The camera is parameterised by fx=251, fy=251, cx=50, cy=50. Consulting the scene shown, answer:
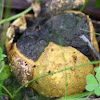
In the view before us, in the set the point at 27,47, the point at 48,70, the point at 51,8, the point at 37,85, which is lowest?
the point at 37,85

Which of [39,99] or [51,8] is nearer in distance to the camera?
[39,99]

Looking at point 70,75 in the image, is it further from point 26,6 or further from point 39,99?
point 26,6

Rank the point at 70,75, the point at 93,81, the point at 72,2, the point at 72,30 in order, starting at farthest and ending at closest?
the point at 72,2 → the point at 72,30 → the point at 70,75 → the point at 93,81

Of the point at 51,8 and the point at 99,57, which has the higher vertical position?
the point at 51,8

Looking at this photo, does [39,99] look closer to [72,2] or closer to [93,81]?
[93,81]

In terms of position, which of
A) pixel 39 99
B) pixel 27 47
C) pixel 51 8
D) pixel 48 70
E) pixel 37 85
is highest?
pixel 51 8

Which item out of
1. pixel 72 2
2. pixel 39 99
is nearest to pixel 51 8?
pixel 72 2

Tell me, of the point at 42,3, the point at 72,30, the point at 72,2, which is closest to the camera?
the point at 72,30

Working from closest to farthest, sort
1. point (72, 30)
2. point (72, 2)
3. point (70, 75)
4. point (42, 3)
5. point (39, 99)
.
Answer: point (70, 75), point (39, 99), point (72, 30), point (72, 2), point (42, 3)

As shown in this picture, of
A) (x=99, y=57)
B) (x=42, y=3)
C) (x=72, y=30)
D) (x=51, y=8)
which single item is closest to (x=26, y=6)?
(x=42, y=3)
